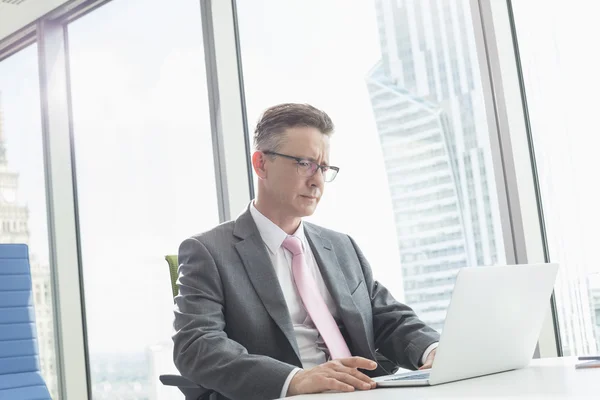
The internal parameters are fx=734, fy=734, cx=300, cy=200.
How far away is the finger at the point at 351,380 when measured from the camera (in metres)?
1.36

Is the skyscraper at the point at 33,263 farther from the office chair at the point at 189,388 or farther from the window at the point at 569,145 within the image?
the window at the point at 569,145

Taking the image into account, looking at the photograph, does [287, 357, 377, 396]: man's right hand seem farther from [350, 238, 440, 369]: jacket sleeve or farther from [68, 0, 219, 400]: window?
[68, 0, 219, 400]: window

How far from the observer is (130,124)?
169 inches

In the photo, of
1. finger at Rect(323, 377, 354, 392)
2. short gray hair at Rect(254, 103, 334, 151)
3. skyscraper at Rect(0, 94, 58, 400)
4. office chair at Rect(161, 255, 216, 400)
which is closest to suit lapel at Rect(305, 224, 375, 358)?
short gray hair at Rect(254, 103, 334, 151)

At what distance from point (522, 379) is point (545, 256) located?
1435 mm

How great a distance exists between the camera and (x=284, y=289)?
6.72 feet

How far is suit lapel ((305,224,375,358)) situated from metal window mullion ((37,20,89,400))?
2780 mm

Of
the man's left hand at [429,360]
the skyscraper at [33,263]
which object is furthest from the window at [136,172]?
the man's left hand at [429,360]

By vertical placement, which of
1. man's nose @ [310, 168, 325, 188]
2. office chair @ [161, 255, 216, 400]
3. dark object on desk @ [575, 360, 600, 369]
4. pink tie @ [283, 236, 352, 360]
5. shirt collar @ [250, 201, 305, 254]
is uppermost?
man's nose @ [310, 168, 325, 188]

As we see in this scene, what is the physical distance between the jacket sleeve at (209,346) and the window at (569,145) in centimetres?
139

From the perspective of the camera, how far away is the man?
1.82 metres

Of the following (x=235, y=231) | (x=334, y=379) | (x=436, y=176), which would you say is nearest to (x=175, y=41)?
(x=436, y=176)

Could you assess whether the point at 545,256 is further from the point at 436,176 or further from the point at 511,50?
the point at 511,50

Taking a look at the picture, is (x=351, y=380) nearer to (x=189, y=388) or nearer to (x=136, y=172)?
(x=189, y=388)
